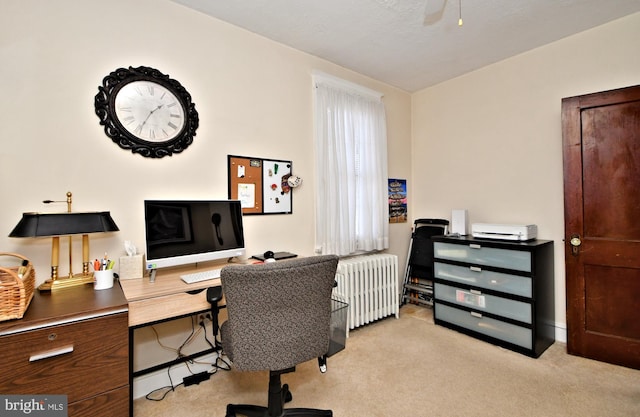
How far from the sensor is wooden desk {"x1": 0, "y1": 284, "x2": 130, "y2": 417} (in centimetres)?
111

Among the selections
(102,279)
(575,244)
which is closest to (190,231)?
(102,279)

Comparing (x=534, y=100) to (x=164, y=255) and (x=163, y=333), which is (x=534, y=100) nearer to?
(x=164, y=255)

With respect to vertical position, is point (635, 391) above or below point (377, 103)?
below

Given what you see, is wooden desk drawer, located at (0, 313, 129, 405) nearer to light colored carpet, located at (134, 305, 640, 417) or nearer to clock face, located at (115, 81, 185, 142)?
light colored carpet, located at (134, 305, 640, 417)

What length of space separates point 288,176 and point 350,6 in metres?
1.42

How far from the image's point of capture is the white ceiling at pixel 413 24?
2145 millimetres

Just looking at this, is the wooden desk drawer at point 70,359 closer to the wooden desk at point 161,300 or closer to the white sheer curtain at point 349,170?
the wooden desk at point 161,300

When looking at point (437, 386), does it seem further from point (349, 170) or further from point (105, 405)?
point (349, 170)

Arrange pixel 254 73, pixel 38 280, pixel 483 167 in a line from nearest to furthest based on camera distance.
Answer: pixel 38 280 < pixel 254 73 < pixel 483 167

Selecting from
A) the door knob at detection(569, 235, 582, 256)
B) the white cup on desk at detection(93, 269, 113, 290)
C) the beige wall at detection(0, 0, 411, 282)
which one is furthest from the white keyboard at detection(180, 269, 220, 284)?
the door knob at detection(569, 235, 582, 256)

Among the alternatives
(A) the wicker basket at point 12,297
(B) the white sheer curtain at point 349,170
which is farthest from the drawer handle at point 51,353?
(B) the white sheer curtain at point 349,170

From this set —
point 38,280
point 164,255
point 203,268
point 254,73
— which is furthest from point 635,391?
point 38,280

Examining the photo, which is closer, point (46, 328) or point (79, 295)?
point (46, 328)

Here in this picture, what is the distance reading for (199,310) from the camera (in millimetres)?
1537
